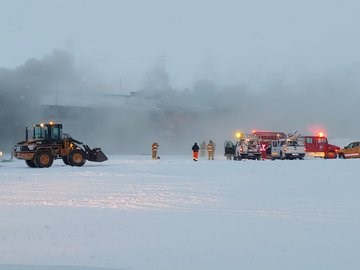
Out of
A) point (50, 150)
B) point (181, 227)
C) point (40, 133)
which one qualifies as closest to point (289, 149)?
point (50, 150)

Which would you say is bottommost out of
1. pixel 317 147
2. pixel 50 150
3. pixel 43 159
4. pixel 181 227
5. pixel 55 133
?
A: pixel 181 227

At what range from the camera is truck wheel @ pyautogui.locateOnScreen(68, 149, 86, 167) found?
25062 mm

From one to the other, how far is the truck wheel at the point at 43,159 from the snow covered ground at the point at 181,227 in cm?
1060

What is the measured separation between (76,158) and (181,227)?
59.3 feet

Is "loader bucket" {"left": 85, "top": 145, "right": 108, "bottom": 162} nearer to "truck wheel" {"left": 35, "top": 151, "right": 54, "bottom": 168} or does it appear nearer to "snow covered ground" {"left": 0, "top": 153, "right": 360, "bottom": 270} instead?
"truck wheel" {"left": 35, "top": 151, "right": 54, "bottom": 168}

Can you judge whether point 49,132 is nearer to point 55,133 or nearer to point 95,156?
point 55,133

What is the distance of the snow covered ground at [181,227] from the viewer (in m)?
5.84

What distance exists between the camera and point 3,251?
20.4 ft

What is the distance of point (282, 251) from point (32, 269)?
2983mm

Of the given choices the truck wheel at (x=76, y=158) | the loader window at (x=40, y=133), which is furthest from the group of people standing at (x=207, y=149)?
the loader window at (x=40, y=133)

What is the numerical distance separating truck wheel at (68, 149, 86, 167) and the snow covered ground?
1117 cm

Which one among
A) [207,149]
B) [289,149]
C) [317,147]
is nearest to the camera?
[289,149]

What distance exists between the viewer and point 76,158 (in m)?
25.1

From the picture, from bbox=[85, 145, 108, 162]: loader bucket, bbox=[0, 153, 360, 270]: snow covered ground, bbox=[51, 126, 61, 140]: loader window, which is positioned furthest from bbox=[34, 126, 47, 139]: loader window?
bbox=[0, 153, 360, 270]: snow covered ground
